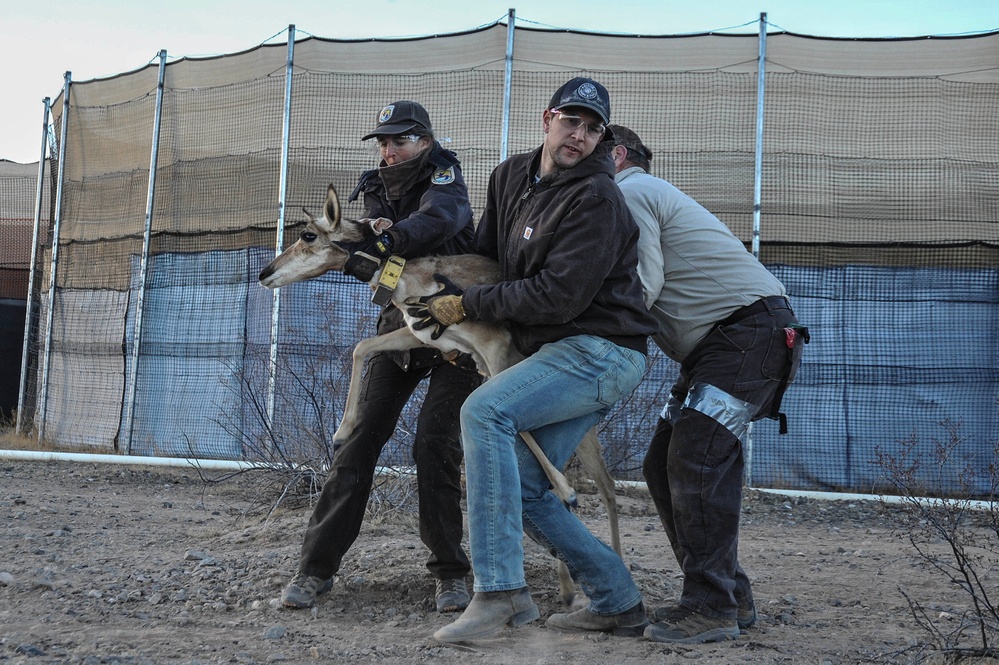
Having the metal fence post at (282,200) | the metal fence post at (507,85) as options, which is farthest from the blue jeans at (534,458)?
the metal fence post at (507,85)

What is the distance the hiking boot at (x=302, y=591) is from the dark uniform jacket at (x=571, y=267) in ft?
4.64

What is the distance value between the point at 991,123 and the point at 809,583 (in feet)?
23.1

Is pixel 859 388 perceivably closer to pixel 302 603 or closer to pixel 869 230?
pixel 869 230

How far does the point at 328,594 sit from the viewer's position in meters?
4.72

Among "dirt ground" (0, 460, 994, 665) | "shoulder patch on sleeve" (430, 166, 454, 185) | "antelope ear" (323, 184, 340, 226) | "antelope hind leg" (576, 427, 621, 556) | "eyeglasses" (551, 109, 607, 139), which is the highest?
"eyeglasses" (551, 109, 607, 139)

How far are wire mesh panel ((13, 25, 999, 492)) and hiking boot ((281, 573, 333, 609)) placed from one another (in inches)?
186

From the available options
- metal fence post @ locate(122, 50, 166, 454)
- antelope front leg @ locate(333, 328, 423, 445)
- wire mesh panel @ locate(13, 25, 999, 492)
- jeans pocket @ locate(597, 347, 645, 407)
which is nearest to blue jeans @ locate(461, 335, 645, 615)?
jeans pocket @ locate(597, 347, 645, 407)

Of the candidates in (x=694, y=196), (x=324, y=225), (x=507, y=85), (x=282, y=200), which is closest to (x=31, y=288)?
(x=282, y=200)

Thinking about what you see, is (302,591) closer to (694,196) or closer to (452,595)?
(452,595)

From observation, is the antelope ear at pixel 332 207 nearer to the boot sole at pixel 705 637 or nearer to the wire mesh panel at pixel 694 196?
the boot sole at pixel 705 637

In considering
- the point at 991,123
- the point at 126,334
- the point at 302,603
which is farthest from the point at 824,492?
the point at 126,334

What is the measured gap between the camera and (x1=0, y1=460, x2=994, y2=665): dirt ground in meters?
3.81

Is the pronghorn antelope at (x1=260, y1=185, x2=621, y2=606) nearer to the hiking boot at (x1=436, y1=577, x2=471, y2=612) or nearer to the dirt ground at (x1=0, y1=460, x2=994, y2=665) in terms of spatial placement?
the hiking boot at (x1=436, y1=577, x2=471, y2=612)

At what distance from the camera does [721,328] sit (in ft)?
14.1
